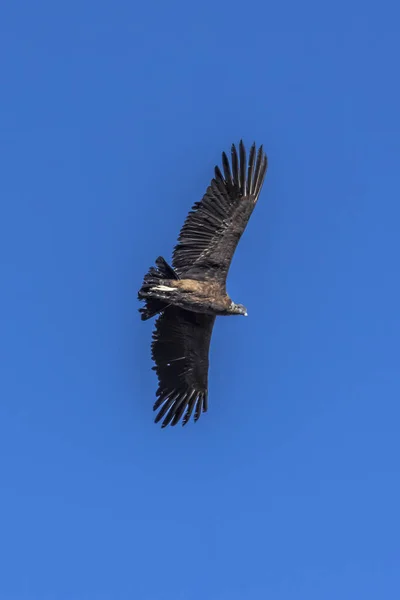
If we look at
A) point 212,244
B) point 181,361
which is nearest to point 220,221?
point 212,244

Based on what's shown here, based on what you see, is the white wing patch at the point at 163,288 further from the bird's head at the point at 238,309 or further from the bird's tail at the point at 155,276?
the bird's head at the point at 238,309

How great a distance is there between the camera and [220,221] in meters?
33.0

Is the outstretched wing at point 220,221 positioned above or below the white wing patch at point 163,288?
above

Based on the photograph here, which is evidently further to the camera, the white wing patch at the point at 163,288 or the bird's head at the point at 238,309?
the bird's head at the point at 238,309

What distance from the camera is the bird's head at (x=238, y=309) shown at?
33.5m

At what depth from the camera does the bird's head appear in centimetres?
3353

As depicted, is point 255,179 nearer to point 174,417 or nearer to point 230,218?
point 230,218

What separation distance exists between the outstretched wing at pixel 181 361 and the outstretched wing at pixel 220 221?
141cm

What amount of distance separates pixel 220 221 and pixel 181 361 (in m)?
3.60

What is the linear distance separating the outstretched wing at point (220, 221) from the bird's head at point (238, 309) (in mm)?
754

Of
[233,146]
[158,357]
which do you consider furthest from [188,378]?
[233,146]

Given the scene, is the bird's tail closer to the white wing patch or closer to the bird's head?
the white wing patch

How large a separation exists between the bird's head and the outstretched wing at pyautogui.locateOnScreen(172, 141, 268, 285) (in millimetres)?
754

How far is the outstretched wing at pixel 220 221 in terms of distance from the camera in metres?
32.9
